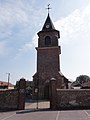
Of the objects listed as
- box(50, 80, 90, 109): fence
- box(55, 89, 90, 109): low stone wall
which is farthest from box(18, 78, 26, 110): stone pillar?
box(55, 89, 90, 109): low stone wall

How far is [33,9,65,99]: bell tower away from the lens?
117 feet

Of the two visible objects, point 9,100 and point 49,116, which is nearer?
point 49,116

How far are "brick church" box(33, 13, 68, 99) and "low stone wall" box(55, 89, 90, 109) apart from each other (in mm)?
14257

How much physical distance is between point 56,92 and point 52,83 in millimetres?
1076

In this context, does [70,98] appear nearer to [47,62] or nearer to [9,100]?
[9,100]

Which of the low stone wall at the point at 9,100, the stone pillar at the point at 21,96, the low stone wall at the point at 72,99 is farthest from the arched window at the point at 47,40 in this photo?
the low stone wall at the point at 9,100

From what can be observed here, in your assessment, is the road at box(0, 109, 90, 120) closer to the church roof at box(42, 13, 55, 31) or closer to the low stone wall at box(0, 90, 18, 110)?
the low stone wall at box(0, 90, 18, 110)

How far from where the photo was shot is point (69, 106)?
66.0ft

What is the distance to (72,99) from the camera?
66.8 ft

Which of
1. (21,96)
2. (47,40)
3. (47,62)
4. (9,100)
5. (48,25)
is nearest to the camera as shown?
(21,96)

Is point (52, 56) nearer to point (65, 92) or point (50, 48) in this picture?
point (50, 48)

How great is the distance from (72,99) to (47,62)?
17.1 m

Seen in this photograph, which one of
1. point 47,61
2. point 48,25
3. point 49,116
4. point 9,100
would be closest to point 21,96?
point 9,100

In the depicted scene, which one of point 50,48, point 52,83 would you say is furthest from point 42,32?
point 52,83
